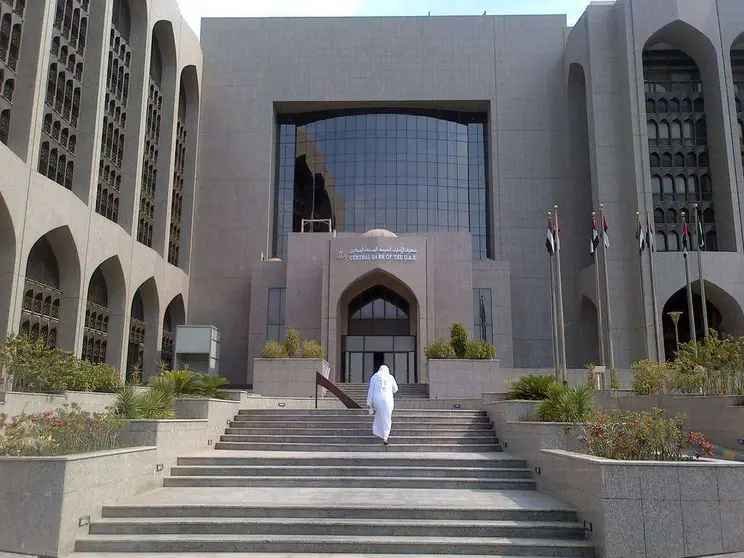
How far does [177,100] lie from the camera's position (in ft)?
121

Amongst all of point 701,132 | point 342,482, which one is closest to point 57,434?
point 342,482

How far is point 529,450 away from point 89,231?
21.5 metres

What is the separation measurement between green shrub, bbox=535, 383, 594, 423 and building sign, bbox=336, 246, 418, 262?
65.2ft

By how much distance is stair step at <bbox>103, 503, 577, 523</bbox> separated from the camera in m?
8.84

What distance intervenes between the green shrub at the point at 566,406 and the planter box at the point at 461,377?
12.3 meters

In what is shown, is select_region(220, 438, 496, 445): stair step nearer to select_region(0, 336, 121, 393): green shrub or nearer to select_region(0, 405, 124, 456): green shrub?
select_region(0, 405, 124, 456): green shrub

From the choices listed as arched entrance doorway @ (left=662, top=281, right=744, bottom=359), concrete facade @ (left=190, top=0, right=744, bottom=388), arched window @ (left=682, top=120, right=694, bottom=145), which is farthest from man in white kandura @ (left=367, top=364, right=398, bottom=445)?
arched window @ (left=682, top=120, right=694, bottom=145)

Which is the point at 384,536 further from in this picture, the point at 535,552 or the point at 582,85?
the point at 582,85

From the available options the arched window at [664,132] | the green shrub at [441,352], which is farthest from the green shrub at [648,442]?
the arched window at [664,132]

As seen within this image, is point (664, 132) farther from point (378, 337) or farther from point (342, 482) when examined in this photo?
point (342, 482)

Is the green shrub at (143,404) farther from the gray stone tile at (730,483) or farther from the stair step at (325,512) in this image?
the gray stone tile at (730,483)

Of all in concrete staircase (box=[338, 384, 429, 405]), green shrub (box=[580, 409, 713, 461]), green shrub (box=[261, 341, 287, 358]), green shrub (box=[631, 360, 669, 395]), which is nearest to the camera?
green shrub (box=[580, 409, 713, 461])

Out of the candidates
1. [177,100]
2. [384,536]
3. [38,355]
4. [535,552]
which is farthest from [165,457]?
[177,100]

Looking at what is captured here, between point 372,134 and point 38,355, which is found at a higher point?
point 372,134
